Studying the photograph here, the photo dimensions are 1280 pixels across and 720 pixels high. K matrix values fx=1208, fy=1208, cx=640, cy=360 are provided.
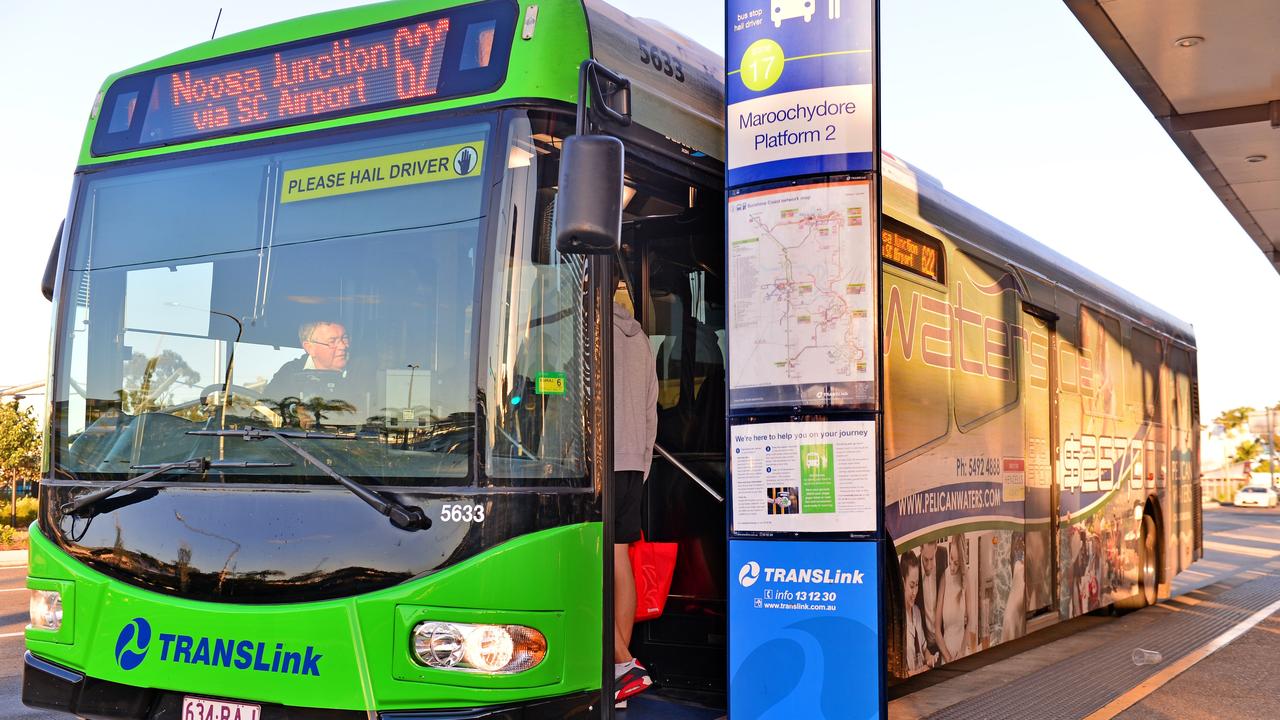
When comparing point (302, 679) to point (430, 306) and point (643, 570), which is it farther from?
point (643, 570)

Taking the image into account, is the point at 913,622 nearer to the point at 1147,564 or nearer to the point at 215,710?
the point at 215,710

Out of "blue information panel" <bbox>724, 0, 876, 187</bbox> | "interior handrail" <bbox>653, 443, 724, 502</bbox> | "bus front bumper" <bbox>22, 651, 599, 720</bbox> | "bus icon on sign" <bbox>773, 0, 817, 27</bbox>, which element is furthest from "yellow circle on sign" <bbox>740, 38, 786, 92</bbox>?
"bus front bumper" <bbox>22, 651, 599, 720</bbox>

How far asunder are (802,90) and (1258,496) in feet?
208

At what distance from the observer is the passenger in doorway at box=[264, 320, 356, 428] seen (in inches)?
179

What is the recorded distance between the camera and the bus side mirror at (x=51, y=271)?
213 inches

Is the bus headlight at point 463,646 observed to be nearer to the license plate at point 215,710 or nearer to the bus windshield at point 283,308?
the bus windshield at point 283,308

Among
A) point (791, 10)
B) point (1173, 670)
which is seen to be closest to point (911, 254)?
point (791, 10)

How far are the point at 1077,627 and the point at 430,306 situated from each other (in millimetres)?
9437

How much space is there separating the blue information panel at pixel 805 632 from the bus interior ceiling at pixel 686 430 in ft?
3.56

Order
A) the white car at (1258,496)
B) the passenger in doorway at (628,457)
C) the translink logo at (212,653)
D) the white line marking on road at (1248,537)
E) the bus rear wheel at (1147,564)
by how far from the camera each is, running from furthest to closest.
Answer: the white car at (1258,496) < the white line marking on road at (1248,537) < the bus rear wheel at (1147,564) < the passenger in doorway at (628,457) < the translink logo at (212,653)

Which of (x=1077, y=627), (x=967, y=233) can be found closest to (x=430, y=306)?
(x=967, y=233)

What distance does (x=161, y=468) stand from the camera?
472 cm

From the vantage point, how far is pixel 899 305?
6.69 metres

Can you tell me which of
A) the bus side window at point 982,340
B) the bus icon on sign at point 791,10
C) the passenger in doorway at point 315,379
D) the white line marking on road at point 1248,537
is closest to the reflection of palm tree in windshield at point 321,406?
the passenger in doorway at point 315,379
